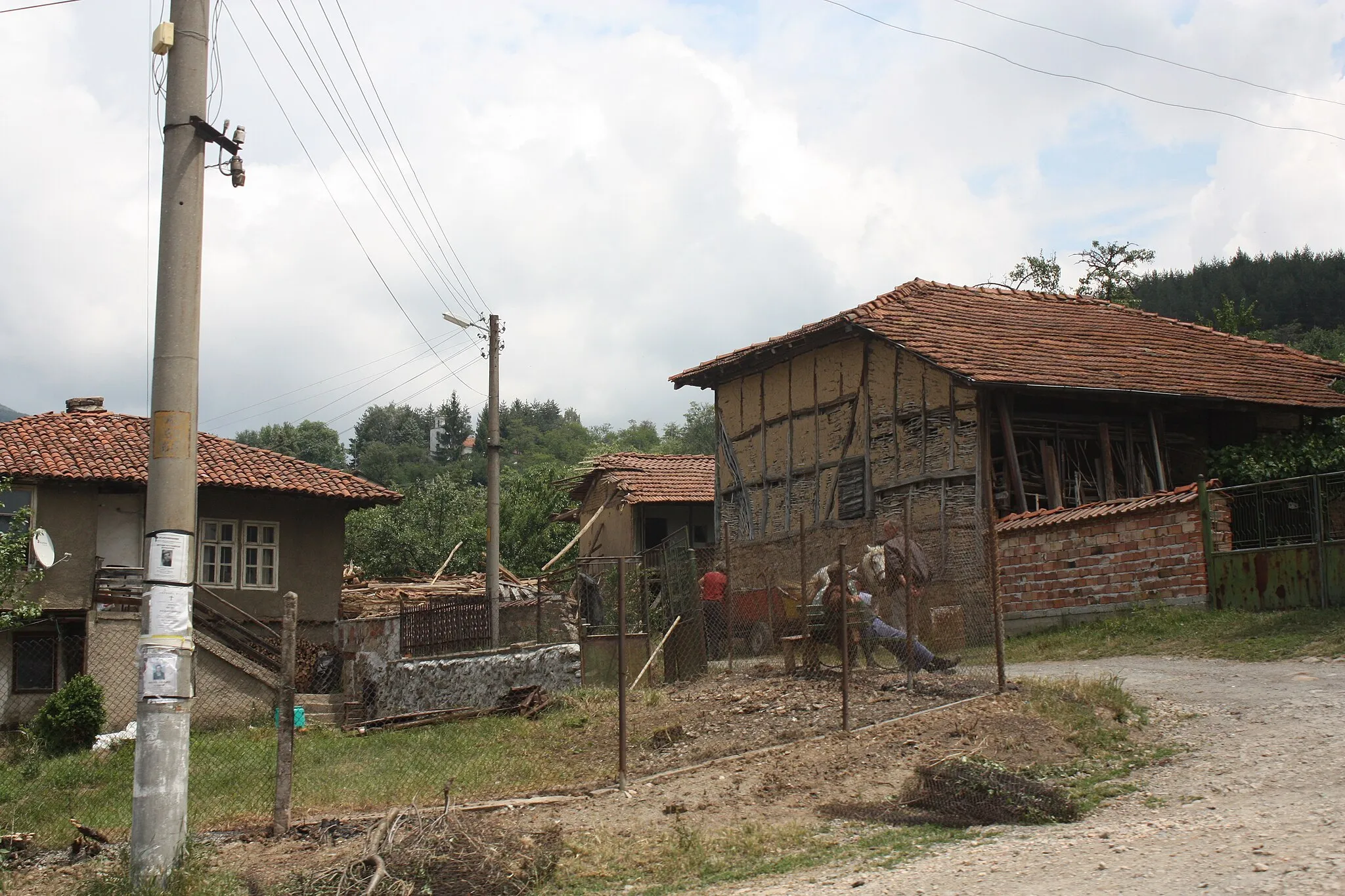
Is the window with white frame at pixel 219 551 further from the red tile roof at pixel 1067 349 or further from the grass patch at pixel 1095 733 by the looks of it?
the grass patch at pixel 1095 733

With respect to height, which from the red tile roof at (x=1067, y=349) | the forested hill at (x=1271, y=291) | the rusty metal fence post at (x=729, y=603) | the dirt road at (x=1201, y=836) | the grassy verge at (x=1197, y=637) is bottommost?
the dirt road at (x=1201, y=836)

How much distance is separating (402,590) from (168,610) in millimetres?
23262

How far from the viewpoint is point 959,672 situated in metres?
12.0

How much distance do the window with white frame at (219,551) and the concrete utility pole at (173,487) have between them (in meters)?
17.2

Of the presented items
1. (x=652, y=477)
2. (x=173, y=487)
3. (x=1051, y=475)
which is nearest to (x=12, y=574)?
(x=173, y=487)

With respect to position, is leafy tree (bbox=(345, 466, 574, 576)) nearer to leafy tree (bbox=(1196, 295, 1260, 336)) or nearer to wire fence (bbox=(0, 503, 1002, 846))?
wire fence (bbox=(0, 503, 1002, 846))

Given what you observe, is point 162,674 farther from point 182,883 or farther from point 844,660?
point 844,660

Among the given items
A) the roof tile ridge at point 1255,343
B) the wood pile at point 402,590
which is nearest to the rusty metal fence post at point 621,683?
the wood pile at point 402,590

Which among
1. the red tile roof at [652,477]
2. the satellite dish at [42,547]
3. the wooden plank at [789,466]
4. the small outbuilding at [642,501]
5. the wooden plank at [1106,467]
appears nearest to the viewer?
the satellite dish at [42,547]

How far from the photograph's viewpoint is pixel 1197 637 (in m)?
14.9

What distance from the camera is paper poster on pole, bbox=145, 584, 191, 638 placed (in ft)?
25.8

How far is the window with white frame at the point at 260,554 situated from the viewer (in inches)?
982

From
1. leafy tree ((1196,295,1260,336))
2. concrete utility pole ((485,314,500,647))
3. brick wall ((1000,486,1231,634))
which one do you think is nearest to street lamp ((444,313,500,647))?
concrete utility pole ((485,314,500,647))

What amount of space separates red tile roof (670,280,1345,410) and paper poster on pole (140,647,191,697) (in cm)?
1380
